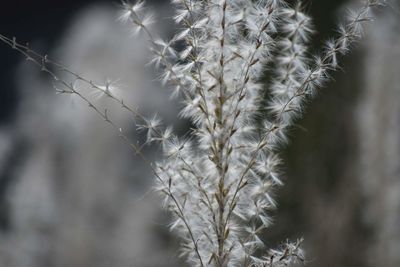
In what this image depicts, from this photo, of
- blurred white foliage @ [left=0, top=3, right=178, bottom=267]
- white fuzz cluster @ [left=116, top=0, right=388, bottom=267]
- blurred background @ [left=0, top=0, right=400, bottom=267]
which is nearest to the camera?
white fuzz cluster @ [left=116, top=0, right=388, bottom=267]

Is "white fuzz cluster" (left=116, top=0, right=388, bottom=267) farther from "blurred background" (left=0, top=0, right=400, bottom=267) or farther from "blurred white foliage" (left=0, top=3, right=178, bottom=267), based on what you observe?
"blurred white foliage" (left=0, top=3, right=178, bottom=267)

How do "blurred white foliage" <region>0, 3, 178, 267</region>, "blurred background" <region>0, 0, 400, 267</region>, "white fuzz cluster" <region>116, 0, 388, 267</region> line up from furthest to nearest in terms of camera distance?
"blurred white foliage" <region>0, 3, 178, 267</region> < "blurred background" <region>0, 0, 400, 267</region> < "white fuzz cluster" <region>116, 0, 388, 267</region>

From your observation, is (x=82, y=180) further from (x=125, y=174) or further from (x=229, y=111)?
(x=229, y=111)

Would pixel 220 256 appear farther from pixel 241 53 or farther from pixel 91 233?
pixel 91 233

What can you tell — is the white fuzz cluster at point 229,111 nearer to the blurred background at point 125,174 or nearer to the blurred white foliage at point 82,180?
the blurred background at point 125,174

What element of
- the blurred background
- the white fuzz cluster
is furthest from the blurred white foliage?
the white fuzz cluster

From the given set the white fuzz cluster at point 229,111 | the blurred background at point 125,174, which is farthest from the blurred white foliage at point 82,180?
the white fuzz cluster at point 229,111
